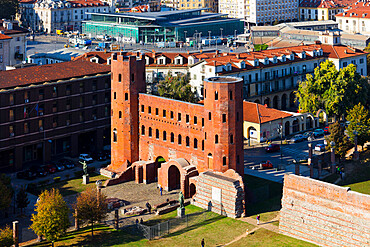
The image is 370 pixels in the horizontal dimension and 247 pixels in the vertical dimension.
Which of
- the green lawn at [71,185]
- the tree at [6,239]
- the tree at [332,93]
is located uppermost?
the tree at [332,93]

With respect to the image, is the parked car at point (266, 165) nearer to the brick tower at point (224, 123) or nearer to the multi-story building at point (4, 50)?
the brick tower at point (224, 123)

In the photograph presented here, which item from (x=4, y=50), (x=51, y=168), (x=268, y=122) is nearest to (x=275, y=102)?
(x=268, y=122)

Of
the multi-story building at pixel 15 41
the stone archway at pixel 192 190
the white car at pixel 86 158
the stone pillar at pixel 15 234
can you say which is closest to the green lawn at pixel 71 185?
the white car at pixel 86 158

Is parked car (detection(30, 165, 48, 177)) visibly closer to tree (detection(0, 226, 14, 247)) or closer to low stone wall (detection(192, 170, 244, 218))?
low stone wall (detection(192, 170, 244, 218))

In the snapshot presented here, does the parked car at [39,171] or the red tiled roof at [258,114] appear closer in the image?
the parked car at [39,171]

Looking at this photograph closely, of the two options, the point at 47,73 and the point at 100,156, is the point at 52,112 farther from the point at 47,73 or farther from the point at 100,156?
the point at 100,156

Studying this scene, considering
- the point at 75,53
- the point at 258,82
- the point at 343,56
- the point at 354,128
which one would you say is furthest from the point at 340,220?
the point at 75,53
